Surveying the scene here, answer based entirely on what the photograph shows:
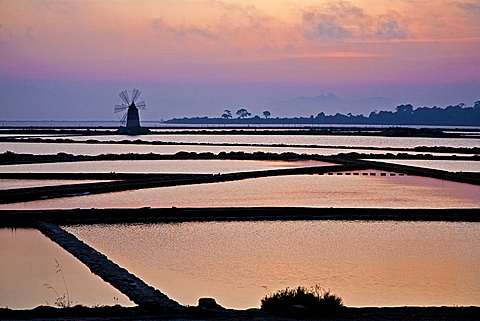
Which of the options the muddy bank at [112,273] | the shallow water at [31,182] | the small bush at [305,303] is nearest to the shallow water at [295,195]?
the shallow water at [31,182]

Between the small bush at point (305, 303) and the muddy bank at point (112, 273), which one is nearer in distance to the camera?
the small bush at point (305, 303)

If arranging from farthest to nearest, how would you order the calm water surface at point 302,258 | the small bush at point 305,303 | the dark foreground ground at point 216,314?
the calm water surface at point 302,258, the small bush at point 305,303, the dark foreground ground at point 216,314

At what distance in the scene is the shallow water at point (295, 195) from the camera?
39.0 feet

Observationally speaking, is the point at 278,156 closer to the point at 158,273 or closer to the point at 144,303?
the point at 158,273

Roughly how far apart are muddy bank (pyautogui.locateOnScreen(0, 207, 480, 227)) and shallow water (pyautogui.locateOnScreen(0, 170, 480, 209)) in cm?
107

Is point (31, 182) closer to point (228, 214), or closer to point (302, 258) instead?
point (228, 214)

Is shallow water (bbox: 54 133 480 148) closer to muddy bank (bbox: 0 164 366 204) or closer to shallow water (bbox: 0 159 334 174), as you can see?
shallow water (bbox: 0 159 334 174)

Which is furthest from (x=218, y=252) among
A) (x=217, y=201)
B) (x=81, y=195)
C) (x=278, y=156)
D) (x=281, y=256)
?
(x=278, y=156)

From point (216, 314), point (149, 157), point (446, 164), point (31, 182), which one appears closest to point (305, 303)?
point (216, 314)

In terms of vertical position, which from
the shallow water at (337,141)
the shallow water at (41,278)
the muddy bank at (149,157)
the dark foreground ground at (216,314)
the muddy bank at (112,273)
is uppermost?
the shallow water at (337,141)

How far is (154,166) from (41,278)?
47.6 ft

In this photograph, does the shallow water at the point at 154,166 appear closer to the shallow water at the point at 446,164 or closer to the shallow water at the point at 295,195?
the shallow water at the point at 446,164

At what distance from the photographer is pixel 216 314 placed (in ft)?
15.4

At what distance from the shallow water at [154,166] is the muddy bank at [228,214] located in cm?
804
